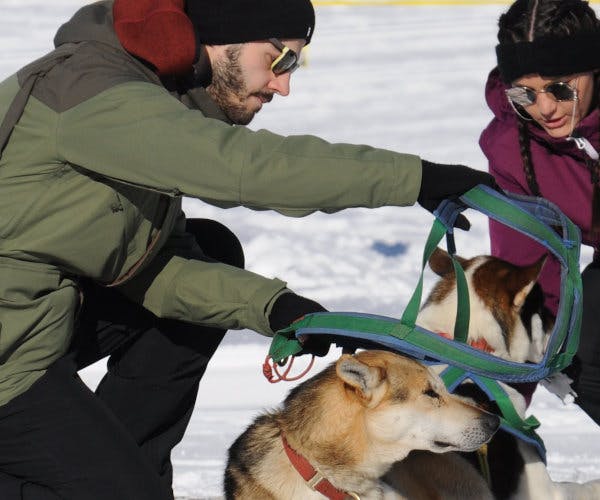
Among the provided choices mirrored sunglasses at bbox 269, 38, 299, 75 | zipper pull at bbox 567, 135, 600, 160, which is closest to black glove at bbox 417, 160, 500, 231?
mirrored sunglasses at bbox 269, 38, 299, 75

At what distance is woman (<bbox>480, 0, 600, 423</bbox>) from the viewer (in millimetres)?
3545

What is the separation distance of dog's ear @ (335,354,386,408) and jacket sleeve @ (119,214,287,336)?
0.22 metres

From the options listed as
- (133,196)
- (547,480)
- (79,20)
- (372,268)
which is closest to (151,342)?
(133,196)

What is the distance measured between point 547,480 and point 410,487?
512mm

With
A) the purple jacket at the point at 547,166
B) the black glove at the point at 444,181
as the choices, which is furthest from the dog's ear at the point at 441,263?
the black glove at the point at 444,181

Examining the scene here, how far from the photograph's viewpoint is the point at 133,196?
9.02 ft

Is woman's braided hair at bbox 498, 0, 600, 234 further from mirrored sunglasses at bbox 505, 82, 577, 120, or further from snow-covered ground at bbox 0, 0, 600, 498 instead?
snow-covered ground at bbox 0, 0, 600, 498

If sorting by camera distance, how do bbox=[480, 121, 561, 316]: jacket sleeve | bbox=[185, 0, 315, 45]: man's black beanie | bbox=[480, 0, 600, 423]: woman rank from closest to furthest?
bbox=[185, 0, 315, 45]: man's black beanie → bbox=[480, 0, 600, 423]: woman → bbox=[480, 121, 561, 316]: jacket sleeve

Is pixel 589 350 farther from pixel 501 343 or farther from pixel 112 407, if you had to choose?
pixel 112 407

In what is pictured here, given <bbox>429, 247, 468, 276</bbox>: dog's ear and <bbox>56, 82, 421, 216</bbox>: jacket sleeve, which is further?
<bbox>429, 247, 468, 276</bbox>: dog's ear

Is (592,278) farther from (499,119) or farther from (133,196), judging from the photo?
(133,196)

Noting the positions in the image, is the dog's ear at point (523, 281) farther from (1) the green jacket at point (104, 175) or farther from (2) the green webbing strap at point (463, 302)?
(1) the green jacket at point (104, 175)

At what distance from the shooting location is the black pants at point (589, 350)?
3.92m

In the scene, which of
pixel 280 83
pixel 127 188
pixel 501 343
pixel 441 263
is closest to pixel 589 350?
pixel 501 343
